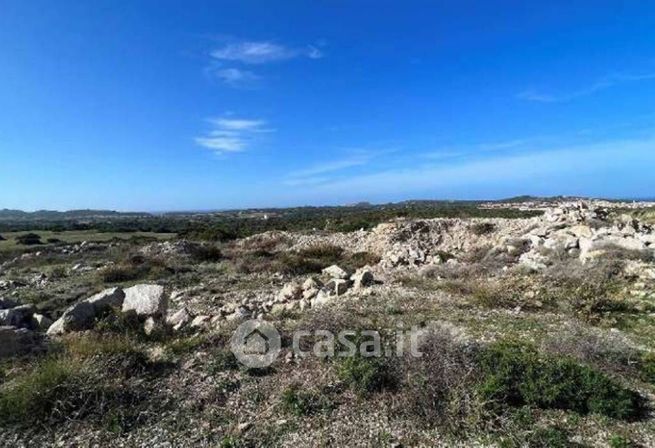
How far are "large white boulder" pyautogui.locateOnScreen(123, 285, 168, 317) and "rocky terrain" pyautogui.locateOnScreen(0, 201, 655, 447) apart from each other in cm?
4

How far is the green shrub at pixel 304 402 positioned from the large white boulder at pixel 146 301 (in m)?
5.15

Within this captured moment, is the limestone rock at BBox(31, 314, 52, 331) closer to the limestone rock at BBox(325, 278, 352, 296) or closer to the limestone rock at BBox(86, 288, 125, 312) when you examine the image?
the limestone rock at BBox(86, 288, 125, 312)

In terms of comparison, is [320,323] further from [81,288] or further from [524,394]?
[81,288]

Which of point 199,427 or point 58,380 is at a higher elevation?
point 58,380

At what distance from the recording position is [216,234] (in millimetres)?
35500

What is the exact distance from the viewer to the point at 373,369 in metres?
5.86

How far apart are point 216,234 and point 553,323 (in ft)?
98.7

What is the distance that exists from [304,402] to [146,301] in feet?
18.9

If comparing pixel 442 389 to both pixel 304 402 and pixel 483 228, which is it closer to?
pixel 304 402

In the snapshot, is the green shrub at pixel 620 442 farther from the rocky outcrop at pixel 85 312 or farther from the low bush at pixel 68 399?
the rocky outcrop at pixel 85 312

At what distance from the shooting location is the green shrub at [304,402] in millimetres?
5484

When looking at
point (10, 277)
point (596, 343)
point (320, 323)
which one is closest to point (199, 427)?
point (320, 323)

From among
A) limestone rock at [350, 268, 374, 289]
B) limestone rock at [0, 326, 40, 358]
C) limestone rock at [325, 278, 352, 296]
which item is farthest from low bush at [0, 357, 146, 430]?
limestone rock at [350, 268, 374, 289]

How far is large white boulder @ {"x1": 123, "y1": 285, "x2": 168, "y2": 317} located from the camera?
32.3 ft
